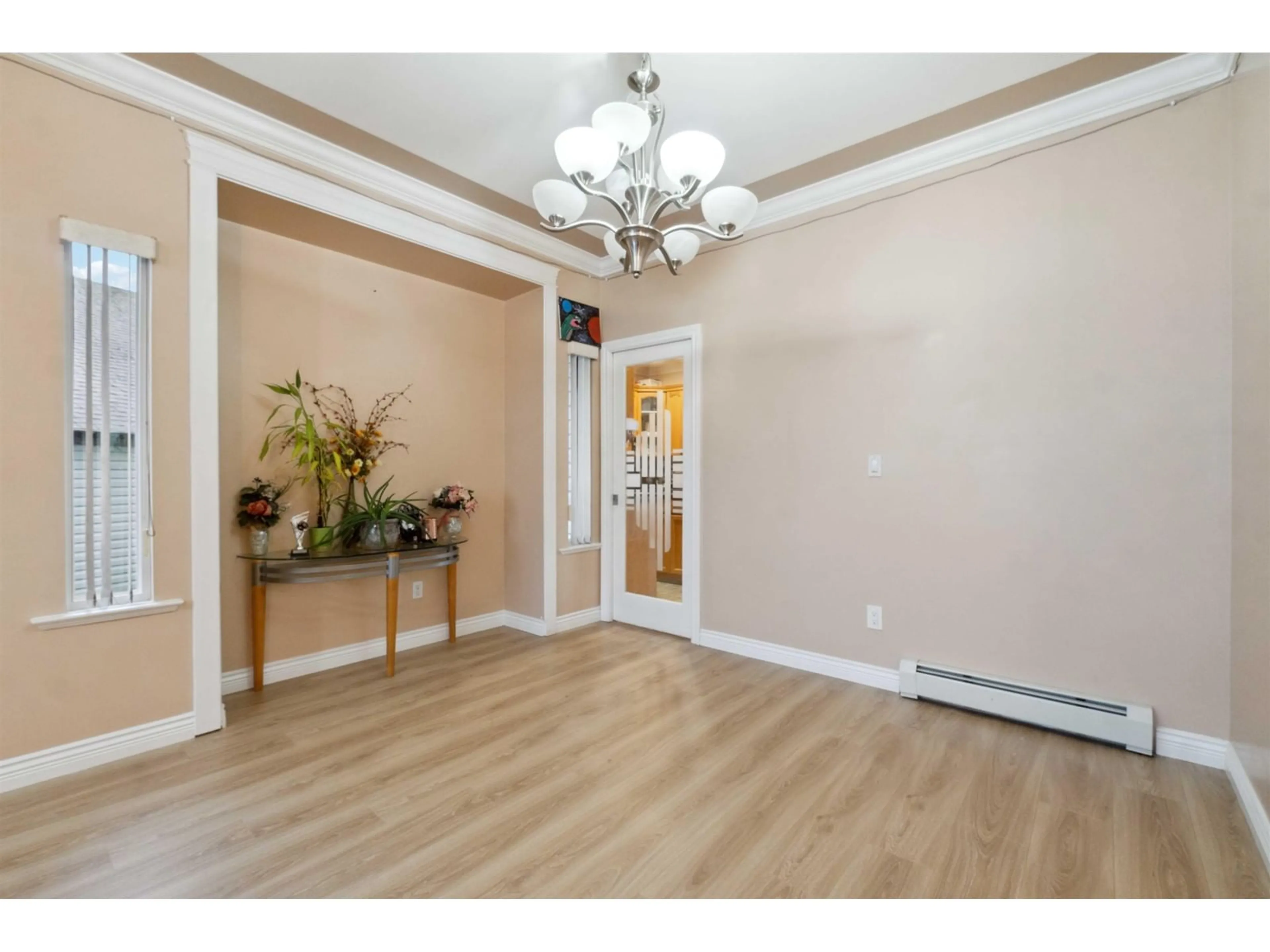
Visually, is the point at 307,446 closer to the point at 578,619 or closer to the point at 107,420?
the point at 107,420

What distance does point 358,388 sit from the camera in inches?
135

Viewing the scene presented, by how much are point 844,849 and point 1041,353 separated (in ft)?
7.26

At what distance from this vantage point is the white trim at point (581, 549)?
4.07 metres

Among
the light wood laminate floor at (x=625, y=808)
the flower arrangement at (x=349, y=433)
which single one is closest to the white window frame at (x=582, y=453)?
the flower arrangement at (x=349, y=433)

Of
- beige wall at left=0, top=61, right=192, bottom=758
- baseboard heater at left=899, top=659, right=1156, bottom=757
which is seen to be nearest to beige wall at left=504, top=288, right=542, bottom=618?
beige wall at left=0, top=61, right=192, bottom=758

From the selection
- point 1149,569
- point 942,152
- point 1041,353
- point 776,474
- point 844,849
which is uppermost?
point 942,152

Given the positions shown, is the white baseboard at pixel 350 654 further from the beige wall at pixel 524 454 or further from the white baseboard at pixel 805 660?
the white baseboard at pixel 805 660

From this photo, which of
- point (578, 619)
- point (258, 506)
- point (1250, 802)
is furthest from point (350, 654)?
point (1250, 802)

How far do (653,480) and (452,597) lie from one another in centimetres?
158
